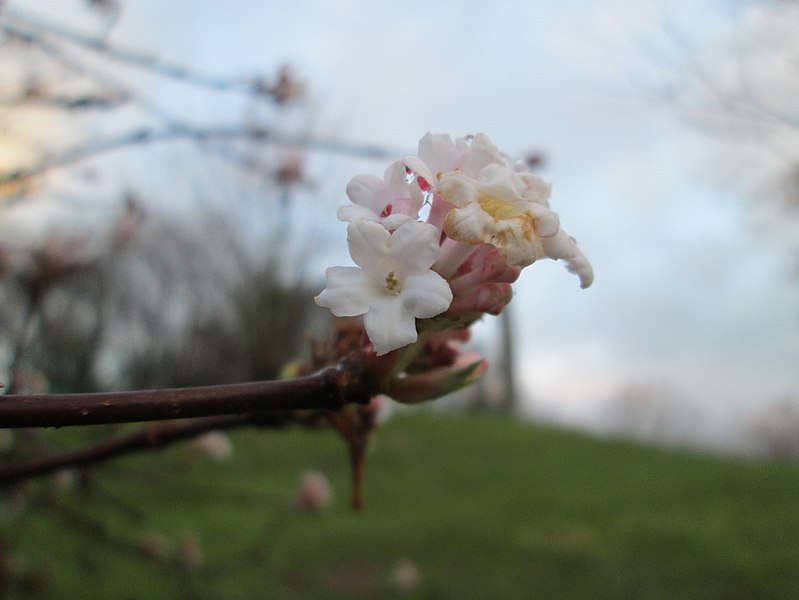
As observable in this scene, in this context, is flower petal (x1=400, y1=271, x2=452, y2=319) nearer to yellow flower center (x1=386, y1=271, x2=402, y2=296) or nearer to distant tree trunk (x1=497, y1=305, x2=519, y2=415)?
yellow flower center (x1=386, y1=271, x2=402, y2=296)

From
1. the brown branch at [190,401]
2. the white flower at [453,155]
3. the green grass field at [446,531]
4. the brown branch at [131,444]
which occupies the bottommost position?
the green grass field at [446,531]

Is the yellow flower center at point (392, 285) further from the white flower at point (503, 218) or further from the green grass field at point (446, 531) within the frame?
the green grass field at point (446, 531)

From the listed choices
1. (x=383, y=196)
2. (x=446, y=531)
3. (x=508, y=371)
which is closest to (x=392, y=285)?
(x=383, y=196)

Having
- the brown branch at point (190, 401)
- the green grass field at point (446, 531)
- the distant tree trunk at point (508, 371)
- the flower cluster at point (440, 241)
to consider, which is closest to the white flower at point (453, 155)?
the flower cluster at point (440, 241)


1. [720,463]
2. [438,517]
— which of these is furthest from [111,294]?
[720,463]

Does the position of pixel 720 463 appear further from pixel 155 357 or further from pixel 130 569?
pixel 155 357

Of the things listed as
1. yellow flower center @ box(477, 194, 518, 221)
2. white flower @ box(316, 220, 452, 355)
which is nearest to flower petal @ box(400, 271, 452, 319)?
white flower @ box(316, 220, 452, 355)

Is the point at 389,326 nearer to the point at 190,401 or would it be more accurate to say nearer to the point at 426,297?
the point at 426,297
